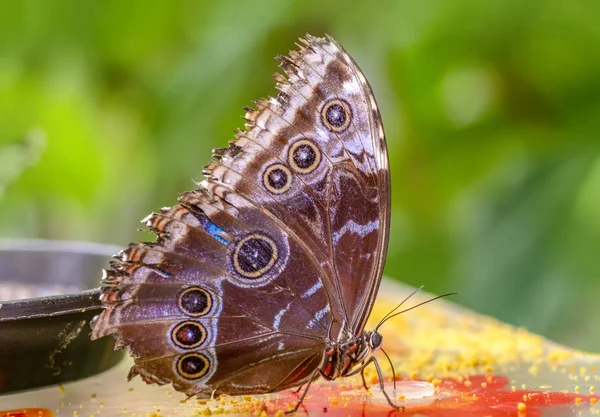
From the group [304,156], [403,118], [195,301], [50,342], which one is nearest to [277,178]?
[304,156]

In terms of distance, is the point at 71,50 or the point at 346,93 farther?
the point at 71,50

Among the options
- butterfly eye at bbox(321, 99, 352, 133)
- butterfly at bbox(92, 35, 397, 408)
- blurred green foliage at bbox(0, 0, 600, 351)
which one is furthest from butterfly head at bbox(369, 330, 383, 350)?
blurred green foliage at bbox(0, 0, 600, 351)

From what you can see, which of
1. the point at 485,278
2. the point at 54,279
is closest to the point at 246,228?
the point at 54,279

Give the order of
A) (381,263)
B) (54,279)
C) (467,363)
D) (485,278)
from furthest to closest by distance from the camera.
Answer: (485,278), (54,279), (467,363), (381,263)

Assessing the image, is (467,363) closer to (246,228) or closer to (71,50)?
(246,228)

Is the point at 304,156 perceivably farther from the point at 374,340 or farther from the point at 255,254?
the point at 374,340

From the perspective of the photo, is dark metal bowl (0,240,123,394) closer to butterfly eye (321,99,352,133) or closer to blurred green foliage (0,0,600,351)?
butterfly eye (321,99,352,133)

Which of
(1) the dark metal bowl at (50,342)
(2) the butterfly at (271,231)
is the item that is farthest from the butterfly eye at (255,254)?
(1) the dark metal bowl at (50,342)
